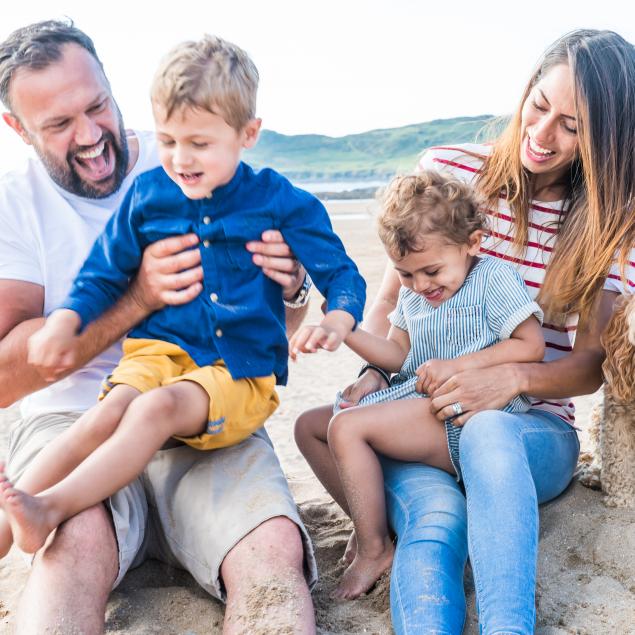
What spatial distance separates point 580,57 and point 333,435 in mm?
1738

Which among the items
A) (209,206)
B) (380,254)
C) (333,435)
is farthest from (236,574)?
(380,254)

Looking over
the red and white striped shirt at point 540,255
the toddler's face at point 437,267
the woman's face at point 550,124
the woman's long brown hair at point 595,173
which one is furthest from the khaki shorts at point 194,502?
the woman's face at point 550,124

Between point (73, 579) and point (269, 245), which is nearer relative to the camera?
point (73, 579)

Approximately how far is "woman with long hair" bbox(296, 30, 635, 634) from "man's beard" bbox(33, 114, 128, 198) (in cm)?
128

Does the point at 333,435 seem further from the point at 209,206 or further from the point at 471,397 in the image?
the point at 209,206

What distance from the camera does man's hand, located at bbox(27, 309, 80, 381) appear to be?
109 inches

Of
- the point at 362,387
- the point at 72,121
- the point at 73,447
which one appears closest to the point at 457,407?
the point at 362,387

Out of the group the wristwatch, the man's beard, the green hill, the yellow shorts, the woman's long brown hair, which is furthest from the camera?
the green hill

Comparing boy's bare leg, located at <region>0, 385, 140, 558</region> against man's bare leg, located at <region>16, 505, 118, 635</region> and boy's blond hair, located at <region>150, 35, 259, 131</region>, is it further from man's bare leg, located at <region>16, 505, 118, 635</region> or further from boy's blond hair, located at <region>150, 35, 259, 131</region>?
boy's blond hair, located at <region>150, 35, 259, 131</region>

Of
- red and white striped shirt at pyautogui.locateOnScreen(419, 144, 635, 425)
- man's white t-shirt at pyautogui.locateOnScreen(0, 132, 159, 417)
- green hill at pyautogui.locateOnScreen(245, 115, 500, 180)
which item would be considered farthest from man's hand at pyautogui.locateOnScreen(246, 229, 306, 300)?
green hill at pyautogui.locateOnScreen(245, 115, 500, 180)

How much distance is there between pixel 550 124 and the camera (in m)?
3.08

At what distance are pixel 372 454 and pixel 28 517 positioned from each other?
1198 mm

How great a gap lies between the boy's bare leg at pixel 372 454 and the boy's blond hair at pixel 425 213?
60cm

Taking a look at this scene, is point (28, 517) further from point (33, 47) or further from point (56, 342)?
point (33, 47)
